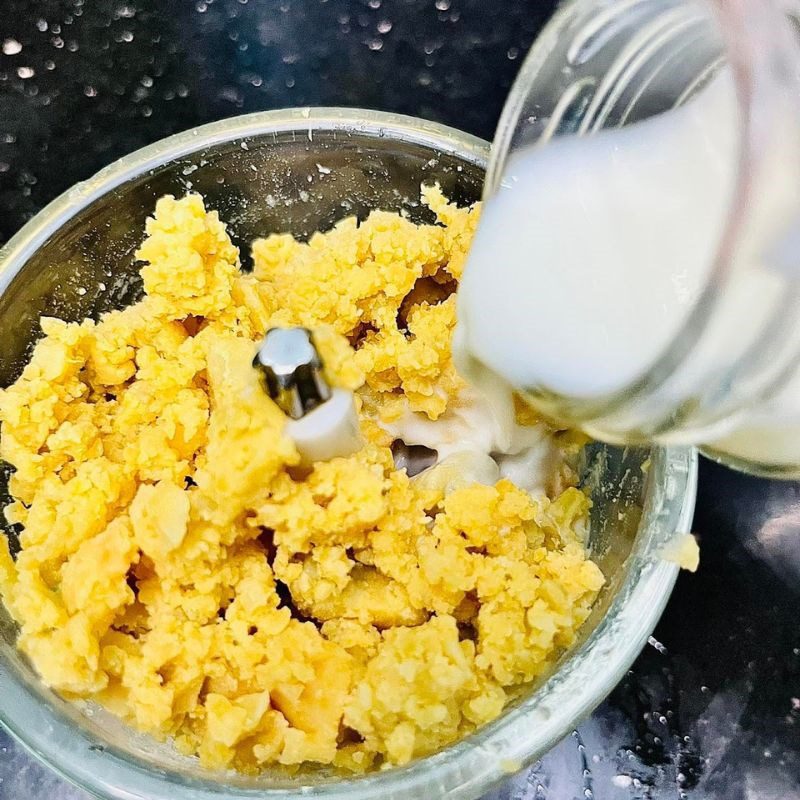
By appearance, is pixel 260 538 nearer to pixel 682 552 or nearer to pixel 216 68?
pixel 682 552

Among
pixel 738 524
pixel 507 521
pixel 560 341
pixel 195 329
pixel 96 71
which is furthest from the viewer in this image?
pixel 96 71

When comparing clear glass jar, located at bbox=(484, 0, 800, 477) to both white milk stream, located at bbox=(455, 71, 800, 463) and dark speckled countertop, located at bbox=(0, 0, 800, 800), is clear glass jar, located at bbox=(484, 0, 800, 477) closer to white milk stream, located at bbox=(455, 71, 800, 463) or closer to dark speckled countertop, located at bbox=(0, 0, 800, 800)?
white milk stream, located at bbox=(455, 71, 800, 463)

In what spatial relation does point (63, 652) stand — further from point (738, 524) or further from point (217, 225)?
point (738, 524)

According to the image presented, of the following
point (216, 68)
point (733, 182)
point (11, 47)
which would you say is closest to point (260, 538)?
point (733, 182)

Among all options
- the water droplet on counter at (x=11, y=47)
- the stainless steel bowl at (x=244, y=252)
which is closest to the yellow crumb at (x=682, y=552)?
the stainless steel bowl at (x=244, y=252)

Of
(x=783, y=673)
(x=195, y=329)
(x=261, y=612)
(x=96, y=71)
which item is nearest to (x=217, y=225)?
(x=195, y=329)

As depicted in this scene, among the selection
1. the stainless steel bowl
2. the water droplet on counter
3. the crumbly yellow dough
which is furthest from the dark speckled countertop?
the crumbly yellow dough

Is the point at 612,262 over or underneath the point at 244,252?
over
